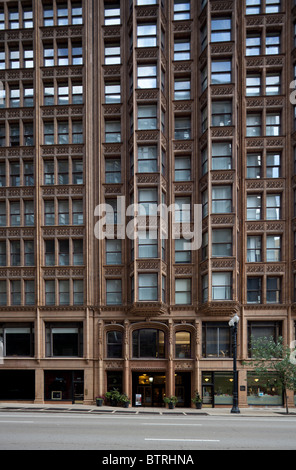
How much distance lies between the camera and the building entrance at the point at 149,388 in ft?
97.3

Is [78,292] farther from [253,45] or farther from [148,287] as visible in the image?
[253,45]

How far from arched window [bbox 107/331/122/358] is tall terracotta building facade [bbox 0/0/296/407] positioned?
0.60 ft

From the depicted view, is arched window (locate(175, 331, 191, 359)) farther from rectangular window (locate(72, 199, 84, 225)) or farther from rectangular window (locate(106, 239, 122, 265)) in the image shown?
rectangular window (locate(72, 199, 84, 225))

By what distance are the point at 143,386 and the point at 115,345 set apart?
3.78m

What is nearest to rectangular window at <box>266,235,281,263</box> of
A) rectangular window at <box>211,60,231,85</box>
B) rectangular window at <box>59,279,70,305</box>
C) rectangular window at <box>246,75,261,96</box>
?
rectangular window at <box>246,75,261,96</box>

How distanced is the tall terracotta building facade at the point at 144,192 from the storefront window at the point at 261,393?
115 mm

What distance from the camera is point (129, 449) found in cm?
1352

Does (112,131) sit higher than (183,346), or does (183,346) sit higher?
(112,131)

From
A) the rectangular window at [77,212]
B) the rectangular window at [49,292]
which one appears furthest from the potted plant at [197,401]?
the rectangular window at [77,212]

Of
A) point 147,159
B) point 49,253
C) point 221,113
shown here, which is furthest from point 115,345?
point 221,113

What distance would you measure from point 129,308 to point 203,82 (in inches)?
747

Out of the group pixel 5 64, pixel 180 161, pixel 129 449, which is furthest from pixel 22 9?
pixel 129 449

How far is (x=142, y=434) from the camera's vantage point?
52.8 feet

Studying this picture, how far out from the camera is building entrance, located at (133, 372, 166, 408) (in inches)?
1168
